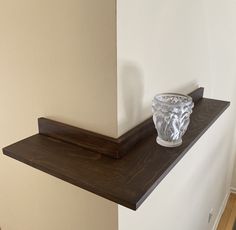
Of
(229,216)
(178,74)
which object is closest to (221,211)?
(229,216)

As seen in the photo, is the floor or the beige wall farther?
the floor

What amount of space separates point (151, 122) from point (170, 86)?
0.65 ft

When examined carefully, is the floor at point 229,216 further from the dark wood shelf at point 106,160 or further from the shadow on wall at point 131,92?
the shadow on wall at point 131,92

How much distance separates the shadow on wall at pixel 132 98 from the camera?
75 centimetres

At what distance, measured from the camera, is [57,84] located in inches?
32.9

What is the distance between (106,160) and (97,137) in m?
0.07

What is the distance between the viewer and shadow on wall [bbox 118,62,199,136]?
0.75 meters

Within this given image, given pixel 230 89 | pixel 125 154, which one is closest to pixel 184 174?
pixel 125 154

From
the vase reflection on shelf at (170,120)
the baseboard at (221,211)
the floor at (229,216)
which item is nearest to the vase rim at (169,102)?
the vase reflection on shelf at (170,120)

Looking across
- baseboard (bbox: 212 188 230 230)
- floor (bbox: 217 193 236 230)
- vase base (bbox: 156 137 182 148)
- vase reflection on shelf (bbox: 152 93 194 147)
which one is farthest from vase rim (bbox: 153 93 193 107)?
floor (bbox: 217 193 236 230)

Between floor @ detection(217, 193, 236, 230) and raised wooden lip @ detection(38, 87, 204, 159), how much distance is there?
1.83m

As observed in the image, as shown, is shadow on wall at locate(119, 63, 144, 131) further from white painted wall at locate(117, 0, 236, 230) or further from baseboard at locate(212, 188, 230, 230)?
baseboard at locate(212, 188, 230, 230)

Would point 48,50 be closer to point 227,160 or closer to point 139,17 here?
point 139,17

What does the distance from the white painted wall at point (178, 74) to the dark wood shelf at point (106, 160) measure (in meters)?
0.08
